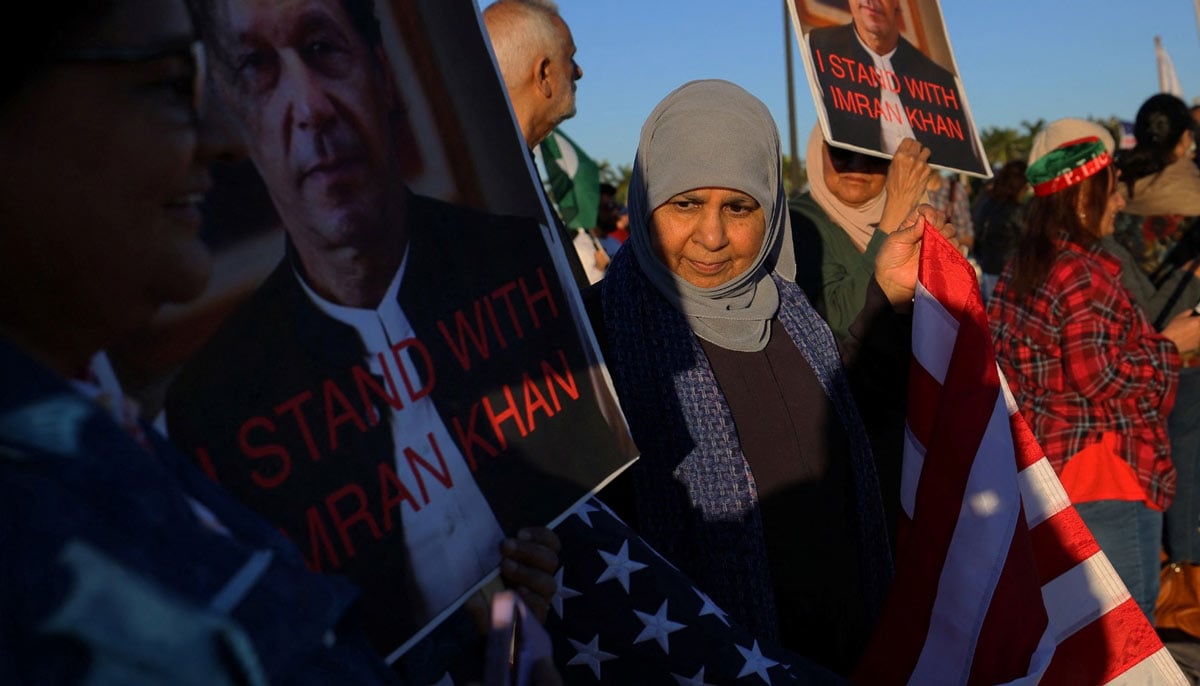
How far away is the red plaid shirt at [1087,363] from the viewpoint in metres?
4.06

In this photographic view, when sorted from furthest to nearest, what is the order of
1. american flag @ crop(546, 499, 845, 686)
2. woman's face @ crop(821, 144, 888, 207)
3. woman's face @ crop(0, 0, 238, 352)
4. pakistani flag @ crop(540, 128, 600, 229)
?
1. pakistani flag @ crop(540, 128, 600, 229)
2. woman's face @ crop(821, 144, 888, 207)
3. american flag @ crop(546, 499, 845, 686)
4. woman's face @ crop(0, 0, 238, 352)

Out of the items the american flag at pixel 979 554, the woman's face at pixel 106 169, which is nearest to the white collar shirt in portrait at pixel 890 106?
the american flag at pixel 979 554

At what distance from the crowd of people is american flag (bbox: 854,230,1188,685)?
14cm

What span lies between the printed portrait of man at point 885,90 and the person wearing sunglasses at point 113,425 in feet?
7.91

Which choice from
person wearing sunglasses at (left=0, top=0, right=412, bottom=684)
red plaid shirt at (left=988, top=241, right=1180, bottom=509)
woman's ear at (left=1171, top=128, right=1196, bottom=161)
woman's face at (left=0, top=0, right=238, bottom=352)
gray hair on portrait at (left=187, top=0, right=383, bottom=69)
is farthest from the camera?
woman's ear at (left=1171, top=128, right=1196, bottom=161)

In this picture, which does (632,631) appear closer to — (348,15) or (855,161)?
(348,15)

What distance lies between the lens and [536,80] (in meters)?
3.53

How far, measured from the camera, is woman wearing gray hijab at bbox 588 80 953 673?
2.50 metres

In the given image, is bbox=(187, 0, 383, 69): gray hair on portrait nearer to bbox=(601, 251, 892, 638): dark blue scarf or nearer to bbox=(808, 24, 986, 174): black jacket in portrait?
bbox=(601, 251, 892, 638): dark blue scarf

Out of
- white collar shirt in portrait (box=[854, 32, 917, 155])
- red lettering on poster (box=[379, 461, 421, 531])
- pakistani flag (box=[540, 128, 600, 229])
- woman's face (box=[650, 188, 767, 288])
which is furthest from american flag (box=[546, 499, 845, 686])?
pakistani flag (box=[540, 128, 600, 229])

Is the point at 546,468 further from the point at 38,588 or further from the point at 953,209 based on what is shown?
the point at 953,209

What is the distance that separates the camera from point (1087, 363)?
4086 millimetres

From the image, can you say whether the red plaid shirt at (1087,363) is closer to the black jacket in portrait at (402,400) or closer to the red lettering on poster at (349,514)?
the black jacket in portrait at (402,400)

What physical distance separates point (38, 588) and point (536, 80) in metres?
2.97
